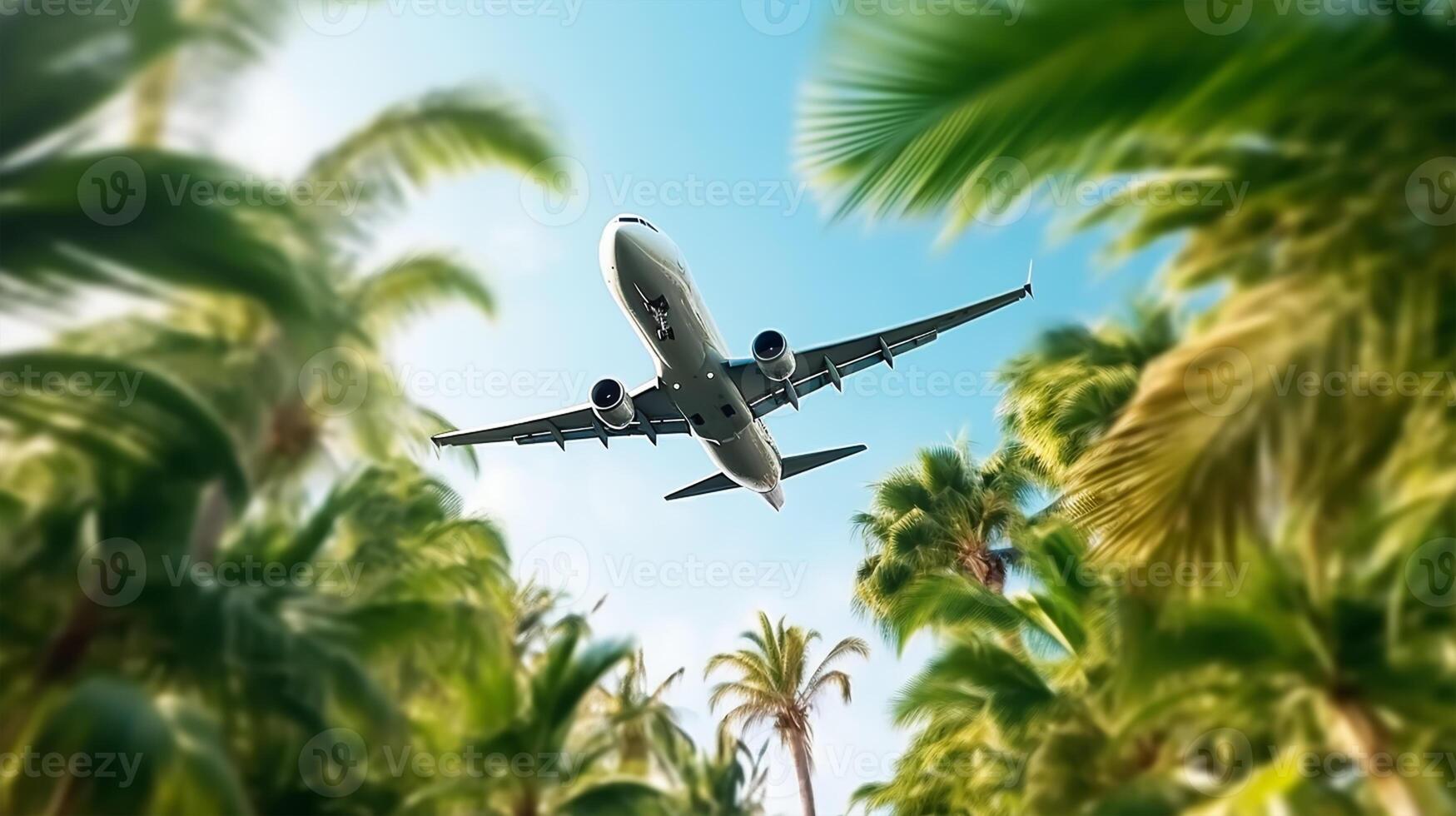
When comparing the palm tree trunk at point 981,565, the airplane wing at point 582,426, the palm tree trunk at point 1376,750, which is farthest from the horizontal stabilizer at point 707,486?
the palm tree trunk at point 1376,750

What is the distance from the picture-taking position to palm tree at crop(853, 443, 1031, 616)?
20.9 m

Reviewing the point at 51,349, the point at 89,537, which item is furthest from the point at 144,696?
the point at 51,349

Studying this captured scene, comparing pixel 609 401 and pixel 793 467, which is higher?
pixel 609 401

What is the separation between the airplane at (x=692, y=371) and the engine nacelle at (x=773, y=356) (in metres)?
0.03

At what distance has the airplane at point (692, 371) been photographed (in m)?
22.5

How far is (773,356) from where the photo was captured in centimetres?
2280

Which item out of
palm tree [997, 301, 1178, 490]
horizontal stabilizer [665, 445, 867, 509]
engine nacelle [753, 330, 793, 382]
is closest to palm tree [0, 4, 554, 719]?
palm tree [997, 301, 1178, 490]

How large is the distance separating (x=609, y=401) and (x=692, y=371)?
242cm

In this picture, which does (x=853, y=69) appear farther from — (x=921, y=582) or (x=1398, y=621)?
(x=921, y=582)

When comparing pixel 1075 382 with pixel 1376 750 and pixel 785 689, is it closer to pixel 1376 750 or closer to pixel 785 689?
pixel 1376 750

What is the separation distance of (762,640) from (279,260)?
29451 millimetres

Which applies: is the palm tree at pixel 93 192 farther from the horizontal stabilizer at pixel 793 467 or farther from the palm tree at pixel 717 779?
the horizontal stabilizer at pixel 793 467

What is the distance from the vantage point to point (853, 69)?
2.32m

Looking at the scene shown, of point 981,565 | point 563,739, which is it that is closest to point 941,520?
point 981,565
